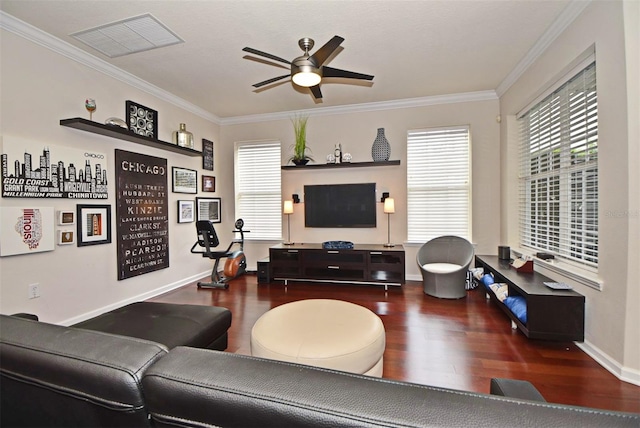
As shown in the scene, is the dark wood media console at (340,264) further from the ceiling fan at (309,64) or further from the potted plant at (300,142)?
the ceiling fan at (309,64)

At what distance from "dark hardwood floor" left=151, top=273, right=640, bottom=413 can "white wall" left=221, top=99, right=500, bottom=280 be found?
41.7 inches

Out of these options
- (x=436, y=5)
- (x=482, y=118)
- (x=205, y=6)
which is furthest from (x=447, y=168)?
(x=205, y=6)

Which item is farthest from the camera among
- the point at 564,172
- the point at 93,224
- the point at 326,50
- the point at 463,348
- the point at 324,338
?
the point at 93,224

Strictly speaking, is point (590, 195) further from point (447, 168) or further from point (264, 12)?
point (264, 12)

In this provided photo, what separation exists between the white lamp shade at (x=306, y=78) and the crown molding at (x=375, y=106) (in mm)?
2210

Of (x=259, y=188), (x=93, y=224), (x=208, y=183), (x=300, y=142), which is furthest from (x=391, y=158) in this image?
(x=93, y=224)

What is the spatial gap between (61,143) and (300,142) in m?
2.97

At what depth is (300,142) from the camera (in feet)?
15.7

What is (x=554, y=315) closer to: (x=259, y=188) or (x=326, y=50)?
(x=326, y=50)

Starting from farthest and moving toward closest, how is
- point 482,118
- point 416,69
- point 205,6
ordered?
point 482,118, point 416,69, point 205,6

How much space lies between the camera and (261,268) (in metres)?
4.64

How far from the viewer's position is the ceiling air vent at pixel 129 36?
260cm

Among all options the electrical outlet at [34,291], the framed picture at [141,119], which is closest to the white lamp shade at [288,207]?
the framed picture at [141,119]

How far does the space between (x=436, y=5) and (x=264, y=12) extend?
1432 mm
